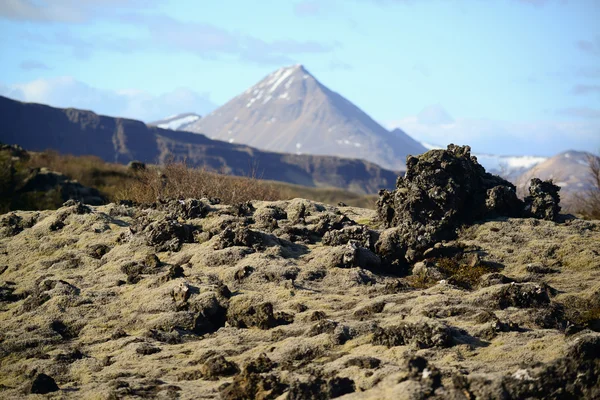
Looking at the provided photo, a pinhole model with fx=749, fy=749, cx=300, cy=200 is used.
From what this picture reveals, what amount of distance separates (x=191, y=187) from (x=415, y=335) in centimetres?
2243

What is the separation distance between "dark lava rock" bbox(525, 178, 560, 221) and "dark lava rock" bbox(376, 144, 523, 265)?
42cm

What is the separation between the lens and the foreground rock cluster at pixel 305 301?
50.1 ft

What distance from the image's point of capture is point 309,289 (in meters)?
21.4

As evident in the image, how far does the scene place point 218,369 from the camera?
16750mm

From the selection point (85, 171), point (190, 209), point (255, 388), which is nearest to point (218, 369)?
point (255, 388)

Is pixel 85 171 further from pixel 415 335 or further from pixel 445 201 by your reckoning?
pixel 415 335

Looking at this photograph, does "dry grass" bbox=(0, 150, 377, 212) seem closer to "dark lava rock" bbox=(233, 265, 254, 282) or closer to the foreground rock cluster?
the foreground rock cluster

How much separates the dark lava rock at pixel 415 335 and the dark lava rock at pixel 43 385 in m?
7.31

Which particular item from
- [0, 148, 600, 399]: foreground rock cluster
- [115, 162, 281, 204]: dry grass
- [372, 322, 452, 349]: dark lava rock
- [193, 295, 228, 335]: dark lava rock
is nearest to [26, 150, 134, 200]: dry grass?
[115, 162, 281, 204]: dry grass

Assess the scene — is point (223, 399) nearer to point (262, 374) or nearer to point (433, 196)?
point (262, 374)

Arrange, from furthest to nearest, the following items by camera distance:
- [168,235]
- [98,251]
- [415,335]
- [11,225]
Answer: [11,225]
[98,251]
[168,235]
[415,335]

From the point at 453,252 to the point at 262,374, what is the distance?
961cm

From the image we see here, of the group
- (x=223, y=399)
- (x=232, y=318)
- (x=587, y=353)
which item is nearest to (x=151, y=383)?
(x=223, y=399)

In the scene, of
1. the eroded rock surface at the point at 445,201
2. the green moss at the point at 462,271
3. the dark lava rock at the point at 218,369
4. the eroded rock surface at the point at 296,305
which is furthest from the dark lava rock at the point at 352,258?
the dark lava rock at the point at 218,369
